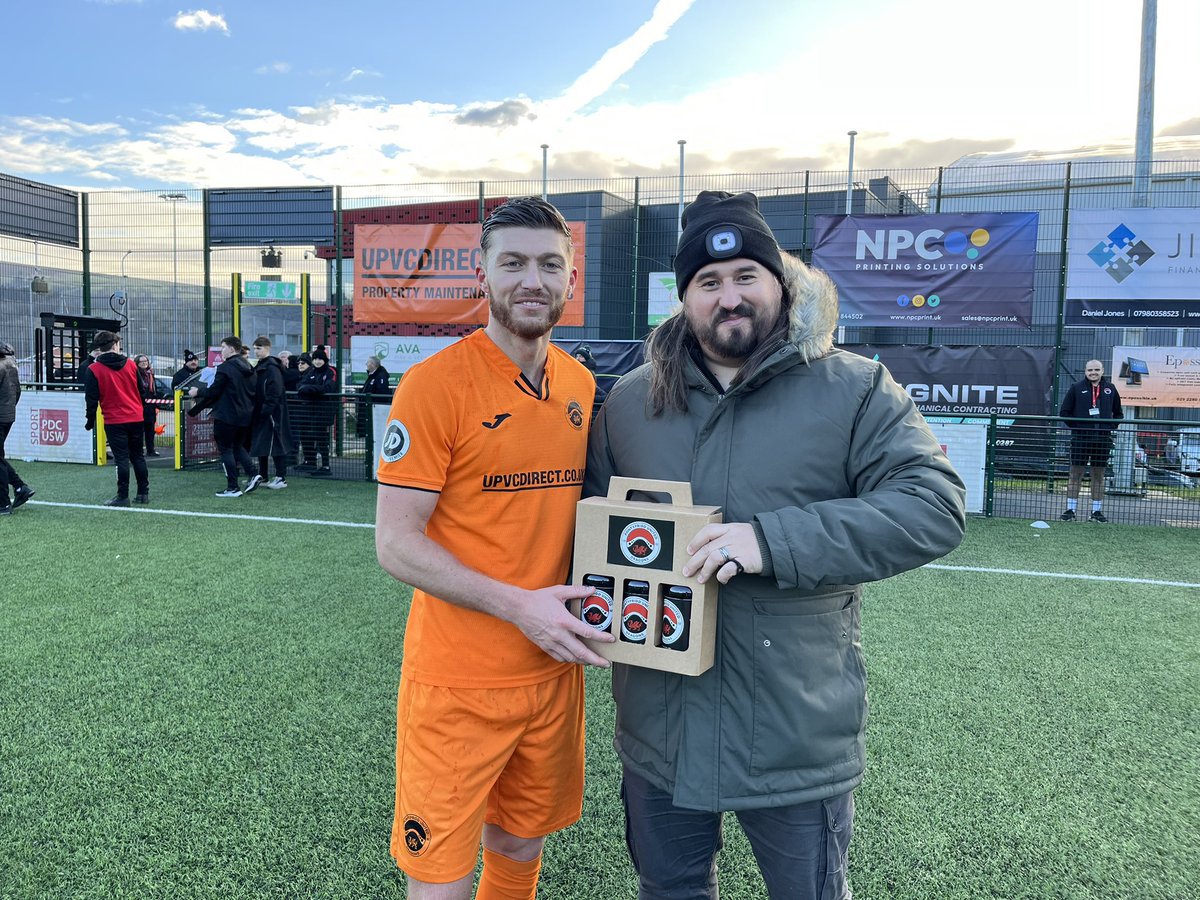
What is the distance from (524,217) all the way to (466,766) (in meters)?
1.25

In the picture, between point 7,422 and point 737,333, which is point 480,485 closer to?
point 737,333

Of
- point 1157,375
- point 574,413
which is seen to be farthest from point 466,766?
point 1157,375

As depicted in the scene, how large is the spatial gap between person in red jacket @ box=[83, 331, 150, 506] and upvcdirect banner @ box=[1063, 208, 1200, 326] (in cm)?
1134

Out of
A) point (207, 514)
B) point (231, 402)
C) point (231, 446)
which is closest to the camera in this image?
point (207, 514)

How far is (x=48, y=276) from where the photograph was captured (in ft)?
53.2

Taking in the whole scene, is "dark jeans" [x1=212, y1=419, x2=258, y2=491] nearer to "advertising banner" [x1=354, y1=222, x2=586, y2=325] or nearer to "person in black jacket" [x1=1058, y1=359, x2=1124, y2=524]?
"advertising banner" [x1=354, y1=222, x2=586, y2=325]

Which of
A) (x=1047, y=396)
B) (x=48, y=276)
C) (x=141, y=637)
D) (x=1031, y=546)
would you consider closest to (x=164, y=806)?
(x=141, y=637)

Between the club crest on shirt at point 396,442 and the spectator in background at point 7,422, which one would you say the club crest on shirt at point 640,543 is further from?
the spectator in background at point 7,422

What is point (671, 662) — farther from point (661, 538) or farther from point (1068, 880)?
point (1068, 880)

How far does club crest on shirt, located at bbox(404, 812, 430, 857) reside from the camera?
178 centimetres

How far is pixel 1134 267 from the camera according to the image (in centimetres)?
1031

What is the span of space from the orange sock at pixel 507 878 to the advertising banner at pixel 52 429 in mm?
12106

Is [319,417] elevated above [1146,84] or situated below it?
below

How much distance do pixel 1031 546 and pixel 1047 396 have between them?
4353 mm
